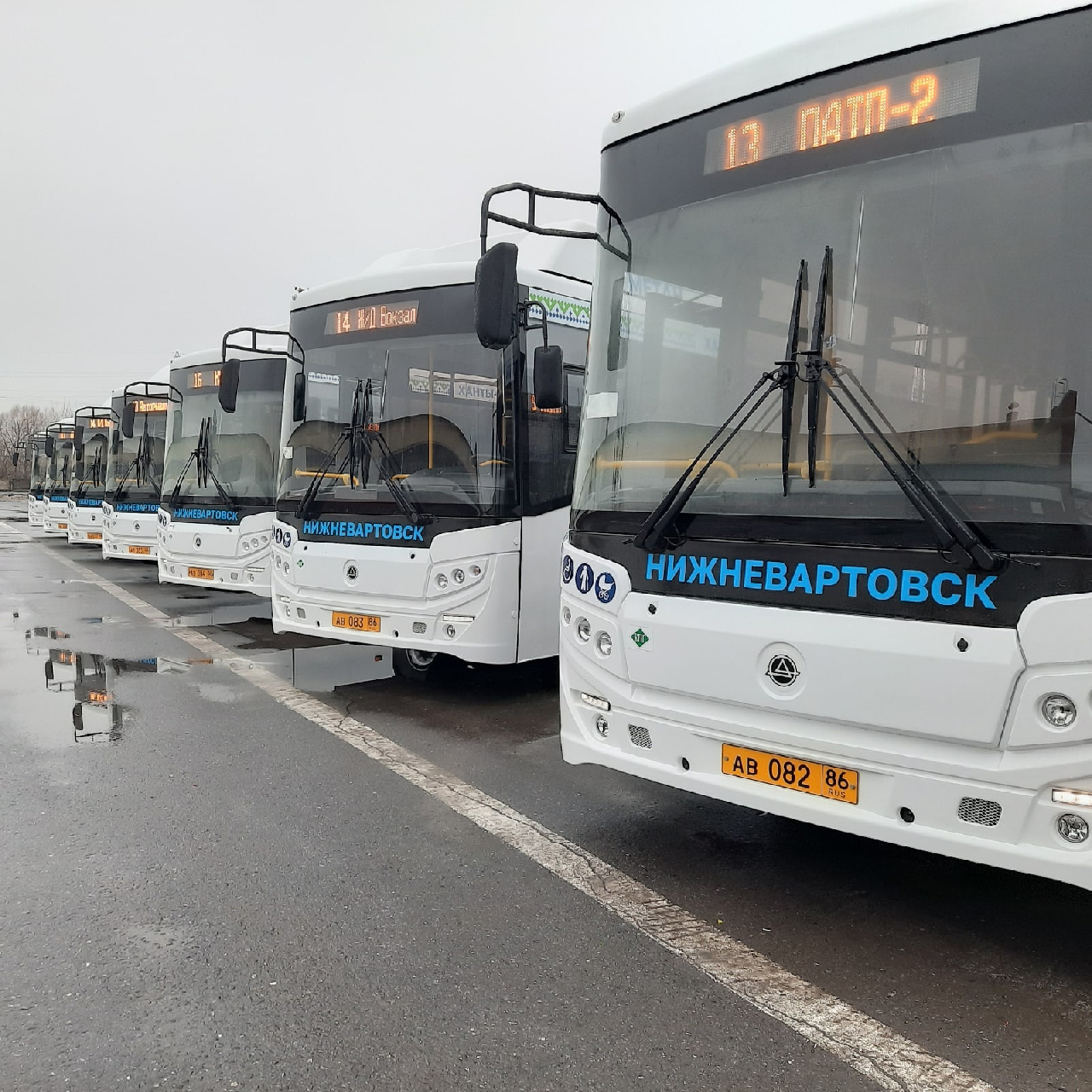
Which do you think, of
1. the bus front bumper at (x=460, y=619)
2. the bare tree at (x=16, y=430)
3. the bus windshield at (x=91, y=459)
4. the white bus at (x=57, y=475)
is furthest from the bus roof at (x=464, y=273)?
the bare tree at (x=16, y=430)

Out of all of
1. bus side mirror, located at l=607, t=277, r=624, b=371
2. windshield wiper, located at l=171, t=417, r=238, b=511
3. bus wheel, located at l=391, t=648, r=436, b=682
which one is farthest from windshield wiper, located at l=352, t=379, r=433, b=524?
windshield wiper, located at l=171, t=417, r=238, b=511

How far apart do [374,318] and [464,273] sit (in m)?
0.82

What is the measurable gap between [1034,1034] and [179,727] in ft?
16.8

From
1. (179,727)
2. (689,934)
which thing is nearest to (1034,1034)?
(689,934)

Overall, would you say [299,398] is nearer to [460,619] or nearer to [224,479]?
[460,619]

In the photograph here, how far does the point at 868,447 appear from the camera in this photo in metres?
3.46

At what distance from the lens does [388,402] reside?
729cm

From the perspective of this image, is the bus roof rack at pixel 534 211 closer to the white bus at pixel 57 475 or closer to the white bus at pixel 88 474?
the white bus at pixel 88 474

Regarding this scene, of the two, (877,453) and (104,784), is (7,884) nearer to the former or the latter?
(104,784)

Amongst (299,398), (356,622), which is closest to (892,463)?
(356,622)

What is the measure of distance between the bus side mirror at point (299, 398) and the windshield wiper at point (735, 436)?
4.62 m

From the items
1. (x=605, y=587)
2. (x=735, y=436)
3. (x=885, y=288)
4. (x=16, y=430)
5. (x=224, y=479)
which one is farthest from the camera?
(x=16, y=430)

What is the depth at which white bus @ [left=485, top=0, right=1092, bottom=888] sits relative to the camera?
315 centimetres

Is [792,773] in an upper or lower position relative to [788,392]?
lower
